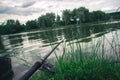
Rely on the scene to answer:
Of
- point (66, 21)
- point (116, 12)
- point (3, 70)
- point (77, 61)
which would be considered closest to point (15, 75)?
point (3, 70)

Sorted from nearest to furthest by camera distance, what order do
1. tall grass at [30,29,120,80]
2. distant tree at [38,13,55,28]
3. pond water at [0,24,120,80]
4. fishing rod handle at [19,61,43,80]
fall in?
fishing rod handle at [19,61,43,80] → tall grass at [30,29,120,80] → pond water at [0,24,120,80] → distant tree at [38,13,55,28]

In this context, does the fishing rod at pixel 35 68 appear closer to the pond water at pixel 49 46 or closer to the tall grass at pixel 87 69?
the tall grass at pixel 87 69

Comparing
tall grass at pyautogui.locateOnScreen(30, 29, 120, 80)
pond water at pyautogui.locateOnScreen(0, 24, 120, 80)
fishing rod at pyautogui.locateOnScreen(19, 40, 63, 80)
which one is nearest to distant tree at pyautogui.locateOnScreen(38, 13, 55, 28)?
pond water at pyautogui.locateOnScreen(0, 24, 120, 80)

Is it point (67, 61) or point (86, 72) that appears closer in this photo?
point (86, 72)

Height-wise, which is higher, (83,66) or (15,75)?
(83,66)

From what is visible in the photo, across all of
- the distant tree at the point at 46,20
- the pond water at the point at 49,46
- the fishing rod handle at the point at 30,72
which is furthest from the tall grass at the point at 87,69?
the fishing rod handle at the point at 30,72

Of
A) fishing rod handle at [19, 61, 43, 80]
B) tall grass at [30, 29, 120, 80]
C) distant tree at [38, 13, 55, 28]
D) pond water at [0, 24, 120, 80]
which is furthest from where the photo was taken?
distant tree at [38, 13, 55, 28]

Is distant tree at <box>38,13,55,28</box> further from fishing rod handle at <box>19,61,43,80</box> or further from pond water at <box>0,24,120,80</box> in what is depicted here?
fishing rod handle at <box>19,61,43,80</box>

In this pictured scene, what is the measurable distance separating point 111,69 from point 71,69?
0.90 meters

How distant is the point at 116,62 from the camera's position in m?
5.23

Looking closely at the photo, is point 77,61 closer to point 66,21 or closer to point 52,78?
point 52,78

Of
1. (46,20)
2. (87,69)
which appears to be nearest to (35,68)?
(87,69)

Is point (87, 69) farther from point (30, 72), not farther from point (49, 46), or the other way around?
point (49, 46)

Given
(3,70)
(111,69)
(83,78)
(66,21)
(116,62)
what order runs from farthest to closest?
(3,70)
(66,21)
(116,62)
(111,69)
(83,78)
